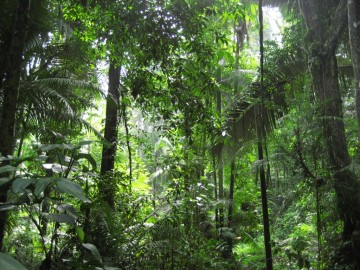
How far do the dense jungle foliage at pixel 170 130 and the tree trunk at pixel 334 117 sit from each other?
0.02 metres

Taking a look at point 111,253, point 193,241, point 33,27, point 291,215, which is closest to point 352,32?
point 193,241

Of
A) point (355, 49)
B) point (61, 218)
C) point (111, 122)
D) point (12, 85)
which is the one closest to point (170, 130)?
point (12, 85)

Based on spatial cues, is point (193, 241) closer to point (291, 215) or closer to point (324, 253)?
point (324, 253)

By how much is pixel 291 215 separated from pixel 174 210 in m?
12.8

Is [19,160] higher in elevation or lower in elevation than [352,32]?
lower

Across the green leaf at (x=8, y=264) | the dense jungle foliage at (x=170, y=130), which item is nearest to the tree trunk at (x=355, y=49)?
the dense jungle foliage at (x=170, y=130)

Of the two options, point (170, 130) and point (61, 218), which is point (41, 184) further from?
point (170, 130)

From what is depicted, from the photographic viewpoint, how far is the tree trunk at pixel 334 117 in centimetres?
580

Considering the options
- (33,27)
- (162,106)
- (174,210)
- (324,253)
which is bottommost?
(324,253)

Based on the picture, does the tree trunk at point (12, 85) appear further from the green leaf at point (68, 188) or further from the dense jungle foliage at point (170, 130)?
the green leaf at point (68, 188)

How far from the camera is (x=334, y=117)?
19.2 ft

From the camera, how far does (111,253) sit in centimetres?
418

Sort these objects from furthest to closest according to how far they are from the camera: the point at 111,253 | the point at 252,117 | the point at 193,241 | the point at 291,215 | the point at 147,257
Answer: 1. the point at 291,215
2. the point at 252,117
3. the point at 193,241
4. the point at 147,257
5. the point at 111,253

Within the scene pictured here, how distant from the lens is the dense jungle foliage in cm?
320
